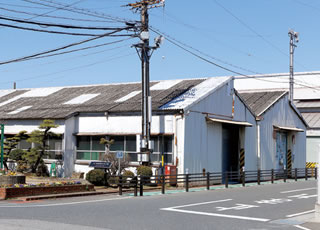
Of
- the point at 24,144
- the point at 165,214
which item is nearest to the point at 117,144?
the point at 24,144

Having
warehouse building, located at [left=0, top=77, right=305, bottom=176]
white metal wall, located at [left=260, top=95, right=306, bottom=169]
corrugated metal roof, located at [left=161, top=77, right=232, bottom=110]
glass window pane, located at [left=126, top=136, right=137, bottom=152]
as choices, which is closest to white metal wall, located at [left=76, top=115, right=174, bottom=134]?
warehouse building, located at [left=0, top=77, right=305, bottom=176]

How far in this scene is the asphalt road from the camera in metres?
11.4

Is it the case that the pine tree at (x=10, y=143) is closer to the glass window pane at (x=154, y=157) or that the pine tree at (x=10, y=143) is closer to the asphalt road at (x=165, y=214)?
the glass window pane at (x=154, y=157)

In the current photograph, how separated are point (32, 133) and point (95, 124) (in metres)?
3.98

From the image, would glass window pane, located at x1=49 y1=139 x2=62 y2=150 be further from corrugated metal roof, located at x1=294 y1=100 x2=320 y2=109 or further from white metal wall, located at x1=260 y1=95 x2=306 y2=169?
corrugated metal roof, located at x1=294 y1=100 x2=320 y2=109

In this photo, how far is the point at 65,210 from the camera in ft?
47.0

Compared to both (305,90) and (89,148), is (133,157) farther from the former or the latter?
(305,90)

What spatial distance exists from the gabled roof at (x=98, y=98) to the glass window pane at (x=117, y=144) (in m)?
1.72

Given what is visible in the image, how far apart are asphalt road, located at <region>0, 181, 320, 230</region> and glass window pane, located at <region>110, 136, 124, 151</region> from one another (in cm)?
1061

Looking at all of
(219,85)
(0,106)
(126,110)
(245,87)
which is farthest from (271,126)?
(245,87)

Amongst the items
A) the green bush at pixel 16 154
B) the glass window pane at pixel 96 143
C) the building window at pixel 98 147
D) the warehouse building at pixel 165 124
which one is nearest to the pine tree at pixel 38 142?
the warehouse building at pixel 165 124

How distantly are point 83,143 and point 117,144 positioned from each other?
273cm

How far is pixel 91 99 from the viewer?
110ft

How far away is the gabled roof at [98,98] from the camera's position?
2903 cm
